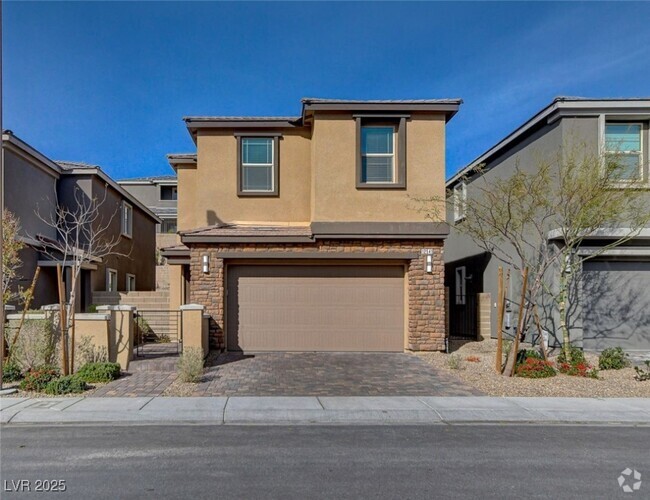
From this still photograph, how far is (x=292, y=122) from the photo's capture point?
14.5m

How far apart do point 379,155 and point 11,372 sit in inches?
407

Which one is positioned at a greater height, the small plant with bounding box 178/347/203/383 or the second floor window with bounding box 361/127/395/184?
the second floor window with bounding box 361/127/395/184

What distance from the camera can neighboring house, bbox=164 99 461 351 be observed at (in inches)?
525

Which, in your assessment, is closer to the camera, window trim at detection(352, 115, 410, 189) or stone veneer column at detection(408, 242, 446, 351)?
stone veneer column at detection(408, 242, 446, 351)

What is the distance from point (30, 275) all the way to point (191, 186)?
18.9 feet

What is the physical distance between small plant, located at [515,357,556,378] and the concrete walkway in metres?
1.51

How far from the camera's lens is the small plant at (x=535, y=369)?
10.4 metres

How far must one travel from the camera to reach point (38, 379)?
9266mm

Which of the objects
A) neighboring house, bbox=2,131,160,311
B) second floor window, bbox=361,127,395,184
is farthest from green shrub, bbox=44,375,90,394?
second floor window, bbox=361,127,395,184

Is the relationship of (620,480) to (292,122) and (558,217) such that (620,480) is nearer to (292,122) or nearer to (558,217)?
(558,217)

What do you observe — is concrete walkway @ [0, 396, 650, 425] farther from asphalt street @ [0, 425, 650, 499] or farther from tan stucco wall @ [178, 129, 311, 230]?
tan stucco wall @ [178, 129, 311, 230]

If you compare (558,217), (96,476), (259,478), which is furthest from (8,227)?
(558,217)

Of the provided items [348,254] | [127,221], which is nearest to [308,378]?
[348,254]

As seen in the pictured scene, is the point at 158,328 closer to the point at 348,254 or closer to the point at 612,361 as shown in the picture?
the point at 348,254
